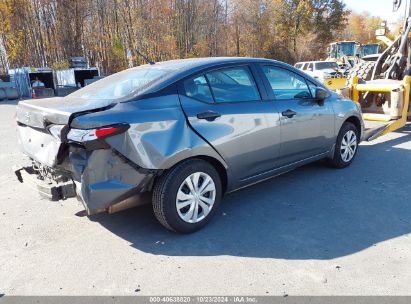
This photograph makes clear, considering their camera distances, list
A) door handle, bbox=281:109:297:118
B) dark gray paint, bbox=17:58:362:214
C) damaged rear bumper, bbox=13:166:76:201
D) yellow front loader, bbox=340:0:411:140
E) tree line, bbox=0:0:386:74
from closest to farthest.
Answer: dark gray paint, bbox=17:58:362:214 < damaged rear bumper, bbox=13:166:76:201 < door handle, bbox=281:109:297:118 < yellow front loader, bbox=340:0:411:140 < tree line, bbox=0:0:386:74

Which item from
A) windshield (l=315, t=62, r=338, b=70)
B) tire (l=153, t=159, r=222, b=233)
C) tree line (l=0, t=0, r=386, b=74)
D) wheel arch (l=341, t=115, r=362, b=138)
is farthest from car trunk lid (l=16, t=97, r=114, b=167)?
tree line (l=0, t=0, r=386, b=74)

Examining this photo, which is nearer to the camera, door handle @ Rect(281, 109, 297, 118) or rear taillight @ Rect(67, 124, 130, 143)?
rear taillight @ Rect(67, 124, 130, 143)

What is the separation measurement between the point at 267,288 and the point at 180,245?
963 millimetres

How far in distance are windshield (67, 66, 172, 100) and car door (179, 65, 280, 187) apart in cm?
37

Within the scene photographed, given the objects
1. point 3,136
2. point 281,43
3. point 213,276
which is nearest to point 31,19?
point 3,136

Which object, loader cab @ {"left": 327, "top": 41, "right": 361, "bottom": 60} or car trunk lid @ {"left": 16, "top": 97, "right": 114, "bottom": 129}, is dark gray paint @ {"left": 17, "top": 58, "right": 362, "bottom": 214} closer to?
car trunk lid @ {"left": 16, "top": 97, "right": 114, "bottom": 129}

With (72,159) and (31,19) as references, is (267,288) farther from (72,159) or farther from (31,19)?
(31,19)

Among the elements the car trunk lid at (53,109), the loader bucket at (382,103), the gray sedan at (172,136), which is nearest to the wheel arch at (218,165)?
the gray sedan at (172,136)

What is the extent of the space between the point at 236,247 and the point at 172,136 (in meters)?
1.17

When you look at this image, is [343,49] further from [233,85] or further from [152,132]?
[152,132]

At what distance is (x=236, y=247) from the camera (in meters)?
3.23

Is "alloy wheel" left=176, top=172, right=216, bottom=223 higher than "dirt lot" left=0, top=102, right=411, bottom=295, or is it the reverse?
"alloy wheel" left=176, top=172, right=216, bottom=223

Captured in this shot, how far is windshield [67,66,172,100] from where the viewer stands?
134 inches

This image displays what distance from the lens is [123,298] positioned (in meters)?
2.59
